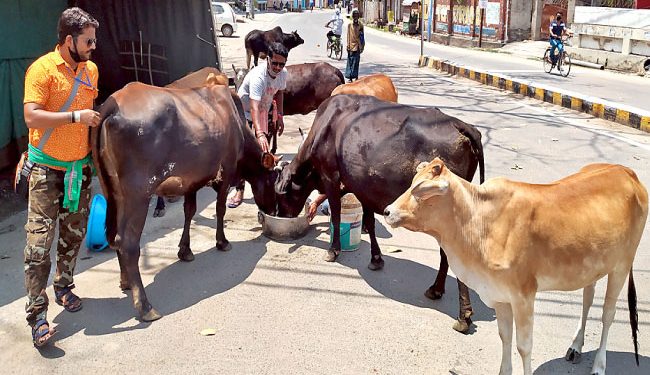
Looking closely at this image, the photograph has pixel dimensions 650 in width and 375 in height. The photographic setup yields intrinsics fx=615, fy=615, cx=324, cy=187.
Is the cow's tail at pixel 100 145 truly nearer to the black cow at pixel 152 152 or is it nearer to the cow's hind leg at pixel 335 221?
the black cow at pixel 152 152

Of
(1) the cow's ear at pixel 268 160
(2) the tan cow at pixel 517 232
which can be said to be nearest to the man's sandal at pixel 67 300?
(1) the cow's ear at pixel 268 160

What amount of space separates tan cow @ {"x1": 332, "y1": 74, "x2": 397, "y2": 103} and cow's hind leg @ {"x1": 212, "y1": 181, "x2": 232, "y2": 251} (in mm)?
2279

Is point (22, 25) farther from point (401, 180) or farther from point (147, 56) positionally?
point (401, 180)

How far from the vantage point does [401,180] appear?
174 inches

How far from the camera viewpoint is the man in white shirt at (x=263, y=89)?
5.97 m

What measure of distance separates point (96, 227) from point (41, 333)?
1649 millimetres

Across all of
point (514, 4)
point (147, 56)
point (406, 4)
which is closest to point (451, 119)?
point (147, 56)

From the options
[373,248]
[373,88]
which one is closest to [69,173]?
[373,248]

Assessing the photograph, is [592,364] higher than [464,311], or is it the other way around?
[464,311]

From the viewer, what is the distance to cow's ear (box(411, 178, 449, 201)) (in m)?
3.01

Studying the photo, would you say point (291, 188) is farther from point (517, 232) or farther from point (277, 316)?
point (517, 232)

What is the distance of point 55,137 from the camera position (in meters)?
3.74

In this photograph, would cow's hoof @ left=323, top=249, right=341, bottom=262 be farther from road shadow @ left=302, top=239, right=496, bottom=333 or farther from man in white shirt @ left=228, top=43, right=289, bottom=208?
man in white shirt @ left=228, top=43, right=289, bottom=208

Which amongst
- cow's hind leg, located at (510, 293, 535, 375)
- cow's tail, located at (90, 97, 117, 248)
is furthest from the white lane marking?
cow's tail, located at (90, 97, 117, 248)
